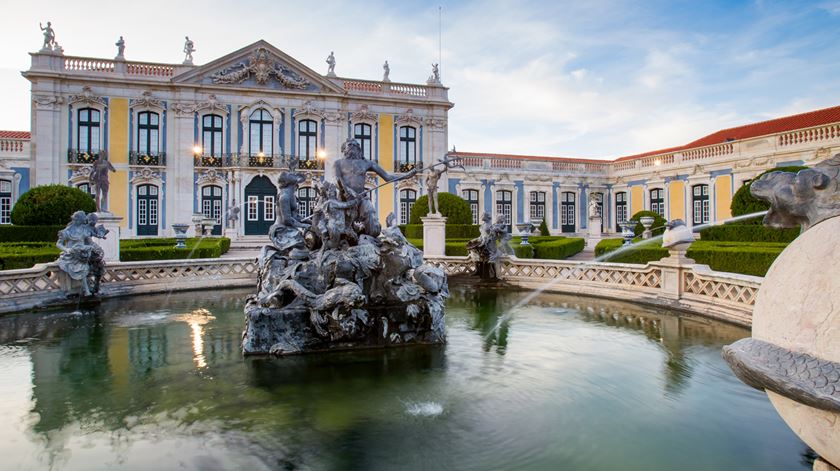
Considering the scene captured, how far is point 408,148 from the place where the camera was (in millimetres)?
33469

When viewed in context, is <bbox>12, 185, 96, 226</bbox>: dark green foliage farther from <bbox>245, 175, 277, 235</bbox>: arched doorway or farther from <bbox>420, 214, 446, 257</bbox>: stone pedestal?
<bbox>420, 214, 446, 257</bbox>: stone pedestal

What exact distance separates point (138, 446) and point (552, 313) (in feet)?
23.0

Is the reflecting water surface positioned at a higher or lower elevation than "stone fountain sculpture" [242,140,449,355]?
lower

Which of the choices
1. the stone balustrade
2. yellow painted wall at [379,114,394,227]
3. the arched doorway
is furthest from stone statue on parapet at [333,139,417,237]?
yellow painted wall at [379,114,394,227]

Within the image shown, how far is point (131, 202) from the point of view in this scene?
93.7 feet

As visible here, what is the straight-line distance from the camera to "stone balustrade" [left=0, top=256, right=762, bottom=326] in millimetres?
8445

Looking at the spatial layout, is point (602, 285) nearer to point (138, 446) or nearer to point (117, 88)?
point (138, 446)

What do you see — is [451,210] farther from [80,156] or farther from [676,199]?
[80,156]

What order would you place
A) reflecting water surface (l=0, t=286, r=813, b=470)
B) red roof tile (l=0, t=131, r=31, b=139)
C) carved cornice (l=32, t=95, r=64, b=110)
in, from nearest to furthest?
reflecting water surface (l=0, t=286, r=813, b=470)
carved cornice (l=32, t=95, r=64, b=110)
red roof tile (l=0, t=131, r=31, b=139)

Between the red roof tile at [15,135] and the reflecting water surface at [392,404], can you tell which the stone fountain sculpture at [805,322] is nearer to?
the reflecting water surface at [392,404]

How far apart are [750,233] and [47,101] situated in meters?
33.4

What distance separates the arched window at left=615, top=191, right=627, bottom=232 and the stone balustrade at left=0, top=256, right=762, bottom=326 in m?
22.9

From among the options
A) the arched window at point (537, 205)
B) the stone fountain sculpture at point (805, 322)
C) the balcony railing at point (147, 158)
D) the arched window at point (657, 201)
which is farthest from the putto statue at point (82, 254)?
the arched window at point (657, 201)

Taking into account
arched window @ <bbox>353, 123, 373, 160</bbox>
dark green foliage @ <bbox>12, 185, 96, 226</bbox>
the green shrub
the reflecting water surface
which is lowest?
the reflecting water surface
